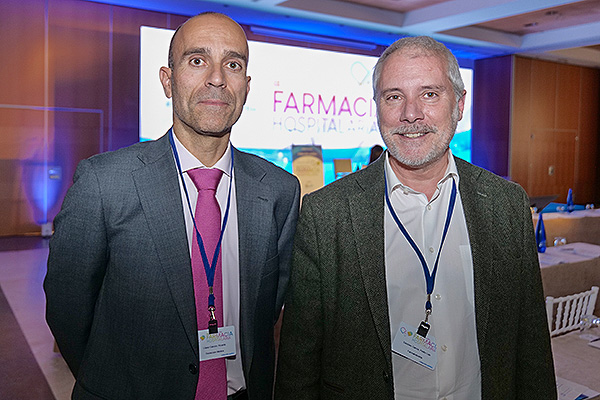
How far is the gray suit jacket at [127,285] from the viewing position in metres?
1.44

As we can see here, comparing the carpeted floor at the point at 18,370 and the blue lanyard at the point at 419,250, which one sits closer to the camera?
the blue lanyard at the point at 419,250

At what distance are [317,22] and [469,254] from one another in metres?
8.19

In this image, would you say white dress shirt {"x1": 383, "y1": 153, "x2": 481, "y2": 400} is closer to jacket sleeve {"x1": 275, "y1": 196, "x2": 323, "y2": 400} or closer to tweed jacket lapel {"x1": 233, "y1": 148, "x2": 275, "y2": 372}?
jacket sleeve {"x1": 275, "y1": 196, "x2": 323, "y2": 400}

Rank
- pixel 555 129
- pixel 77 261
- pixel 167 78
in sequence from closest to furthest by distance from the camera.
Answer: pixel 77 261, pixel 167 78, pixel 555 129

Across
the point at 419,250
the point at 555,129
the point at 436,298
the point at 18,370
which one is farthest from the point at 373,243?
the point at 555,129

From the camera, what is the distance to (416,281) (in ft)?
5.04

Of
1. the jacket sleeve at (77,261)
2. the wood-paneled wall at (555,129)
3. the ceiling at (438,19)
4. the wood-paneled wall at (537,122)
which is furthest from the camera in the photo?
the wood-paneled wall at (555,129)

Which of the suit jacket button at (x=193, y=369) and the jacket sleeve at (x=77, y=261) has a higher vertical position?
the jacket sleeve at (x=77, y=261)

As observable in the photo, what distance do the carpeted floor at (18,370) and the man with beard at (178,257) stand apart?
2.03 meters

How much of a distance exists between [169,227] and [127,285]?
0.65ft

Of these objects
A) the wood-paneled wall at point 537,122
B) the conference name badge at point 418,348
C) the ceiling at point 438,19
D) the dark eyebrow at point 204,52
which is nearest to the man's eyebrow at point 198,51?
the dark eyebrow at point 204,52

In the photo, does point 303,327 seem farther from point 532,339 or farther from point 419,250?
point 532,339

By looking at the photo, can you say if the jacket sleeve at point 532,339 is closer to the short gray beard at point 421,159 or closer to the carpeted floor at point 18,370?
the short gray beard at point 421,159

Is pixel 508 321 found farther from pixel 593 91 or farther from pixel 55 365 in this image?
pixel 593 91
